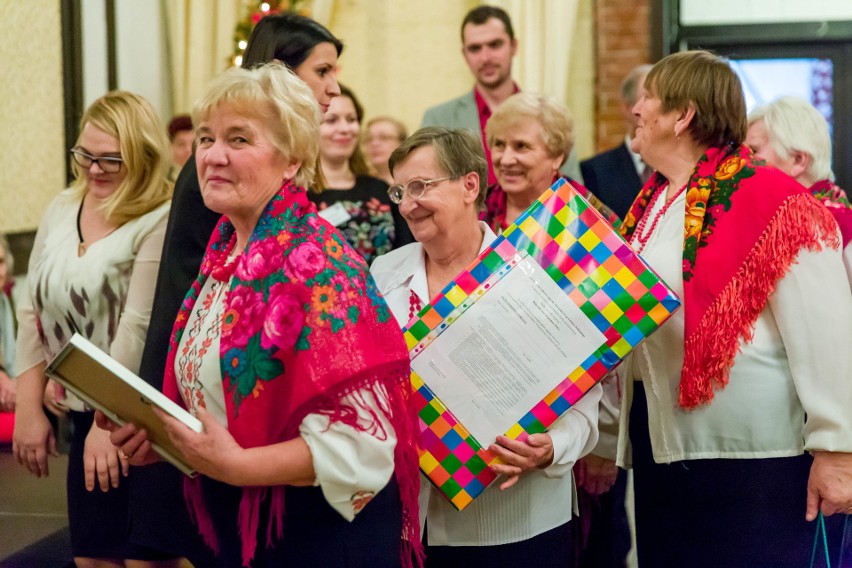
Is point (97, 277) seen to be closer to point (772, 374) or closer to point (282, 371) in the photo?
point (282, 371)

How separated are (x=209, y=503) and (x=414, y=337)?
0.52 m

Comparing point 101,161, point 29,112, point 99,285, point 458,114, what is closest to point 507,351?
point 99,285

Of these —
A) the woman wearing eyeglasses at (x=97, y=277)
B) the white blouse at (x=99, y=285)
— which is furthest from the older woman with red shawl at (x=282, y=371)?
the woman wearing eyeglasses at (x=97, y=277)

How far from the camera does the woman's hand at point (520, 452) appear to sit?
1929 millimetres

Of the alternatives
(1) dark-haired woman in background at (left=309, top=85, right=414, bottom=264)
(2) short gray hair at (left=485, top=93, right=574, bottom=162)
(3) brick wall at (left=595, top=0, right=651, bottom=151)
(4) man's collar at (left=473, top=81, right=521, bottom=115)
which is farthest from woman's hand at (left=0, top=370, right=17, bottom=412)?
(3) brick wall at (left=595, top=0, right=651, bottom=151)

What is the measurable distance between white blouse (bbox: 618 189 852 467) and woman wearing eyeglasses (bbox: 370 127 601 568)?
210mm

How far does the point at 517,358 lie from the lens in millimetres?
1928

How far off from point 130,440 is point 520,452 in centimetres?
74

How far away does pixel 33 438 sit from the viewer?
260cm

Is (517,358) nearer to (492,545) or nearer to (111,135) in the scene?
(492,545)

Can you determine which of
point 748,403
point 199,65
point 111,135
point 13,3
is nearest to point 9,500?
point 111,135

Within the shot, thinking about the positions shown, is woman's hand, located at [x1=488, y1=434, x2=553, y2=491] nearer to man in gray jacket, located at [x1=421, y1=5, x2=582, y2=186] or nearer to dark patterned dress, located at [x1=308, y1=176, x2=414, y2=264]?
dark patterned dress, located at [x1=308, y1=176, x2=414, y2=264]

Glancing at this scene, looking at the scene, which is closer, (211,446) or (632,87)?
(211,446)

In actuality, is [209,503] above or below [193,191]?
below
